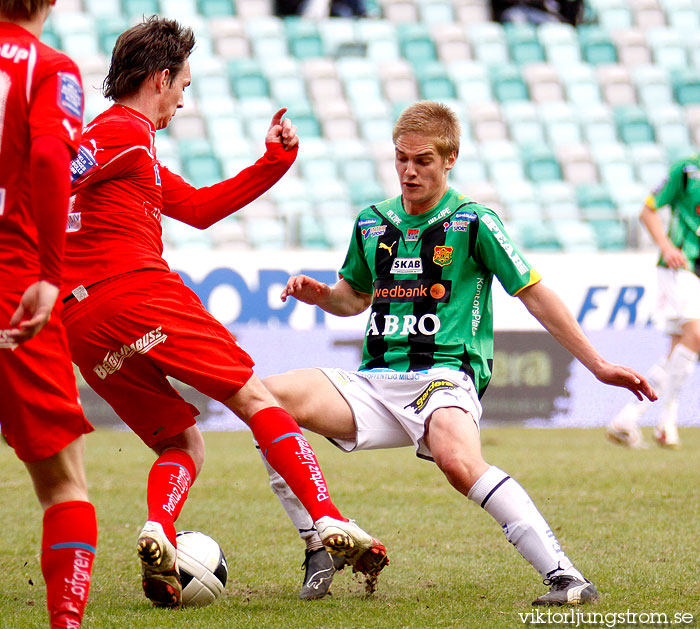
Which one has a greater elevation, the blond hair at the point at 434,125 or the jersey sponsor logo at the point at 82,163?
the blond hair at the point at 434,125

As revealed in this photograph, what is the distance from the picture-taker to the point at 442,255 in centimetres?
413

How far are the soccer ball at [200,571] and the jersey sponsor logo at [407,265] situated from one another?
4.32 feet

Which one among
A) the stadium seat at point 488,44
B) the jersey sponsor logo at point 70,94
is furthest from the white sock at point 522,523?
the stadium seat at point 488,44

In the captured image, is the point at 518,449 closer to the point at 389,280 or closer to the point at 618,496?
the point at 618,496

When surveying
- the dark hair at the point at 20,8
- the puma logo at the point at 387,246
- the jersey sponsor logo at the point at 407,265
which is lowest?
the jersey sponsor logo at the point at 407,265

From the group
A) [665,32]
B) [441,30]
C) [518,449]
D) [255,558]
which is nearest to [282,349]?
[518,449]

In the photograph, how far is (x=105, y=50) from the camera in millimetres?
14766

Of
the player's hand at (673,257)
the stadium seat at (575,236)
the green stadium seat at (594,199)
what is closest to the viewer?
the player's hand at (673,257)

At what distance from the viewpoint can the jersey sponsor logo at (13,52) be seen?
2621 mm

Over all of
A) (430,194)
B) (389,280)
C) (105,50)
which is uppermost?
(105,50)

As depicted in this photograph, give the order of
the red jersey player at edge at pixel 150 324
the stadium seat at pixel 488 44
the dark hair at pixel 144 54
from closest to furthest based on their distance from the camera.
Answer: the red jersey player at edge at pixel 150 324 < the dark hair at pixel 144 54 < the stadium seat at pixel 488 44

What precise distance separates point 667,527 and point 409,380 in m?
1.97

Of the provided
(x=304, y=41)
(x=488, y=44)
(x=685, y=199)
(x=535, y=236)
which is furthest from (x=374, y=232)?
(x=488, y=44)

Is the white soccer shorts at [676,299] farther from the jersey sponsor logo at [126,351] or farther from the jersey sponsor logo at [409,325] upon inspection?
the jersey sponsor logo at [126,351]
